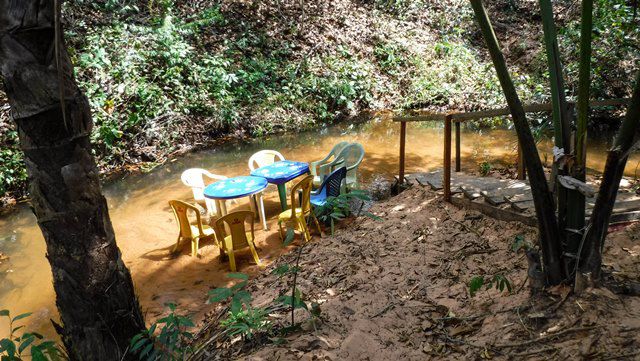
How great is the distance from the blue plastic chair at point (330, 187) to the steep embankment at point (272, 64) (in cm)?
512

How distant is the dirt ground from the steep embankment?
17.1ft

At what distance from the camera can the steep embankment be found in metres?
9.59

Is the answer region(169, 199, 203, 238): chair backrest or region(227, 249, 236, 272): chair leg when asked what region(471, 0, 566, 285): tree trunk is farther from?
region(169, 199, 203, 238): chair backrest

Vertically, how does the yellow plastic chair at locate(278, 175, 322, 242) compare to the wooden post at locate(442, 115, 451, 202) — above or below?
below

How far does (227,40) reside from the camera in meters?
13.4

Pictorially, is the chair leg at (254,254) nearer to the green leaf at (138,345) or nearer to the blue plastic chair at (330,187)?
the blue plastic chair at (330,187)


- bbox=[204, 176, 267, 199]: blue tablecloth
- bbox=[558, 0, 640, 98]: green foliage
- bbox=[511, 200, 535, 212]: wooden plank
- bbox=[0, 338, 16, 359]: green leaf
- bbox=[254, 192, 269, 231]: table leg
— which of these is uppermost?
bbox=[558, 0, 640, 98]: green foliage

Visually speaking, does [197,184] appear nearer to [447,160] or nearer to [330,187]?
[330,187]

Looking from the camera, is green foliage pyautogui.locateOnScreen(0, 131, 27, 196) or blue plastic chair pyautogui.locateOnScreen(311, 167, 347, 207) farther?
green foliage pyautogui.locateOnScreen(0, 131, 27, 196)

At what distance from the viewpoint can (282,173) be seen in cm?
632

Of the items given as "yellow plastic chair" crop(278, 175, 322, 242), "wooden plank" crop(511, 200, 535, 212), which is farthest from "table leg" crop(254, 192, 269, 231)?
"wooden plank" crop(511, 200, 535, 212)

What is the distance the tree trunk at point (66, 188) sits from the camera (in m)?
1.93

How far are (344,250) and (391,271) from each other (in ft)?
2.84

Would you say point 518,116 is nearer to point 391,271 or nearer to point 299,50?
point 391,271
